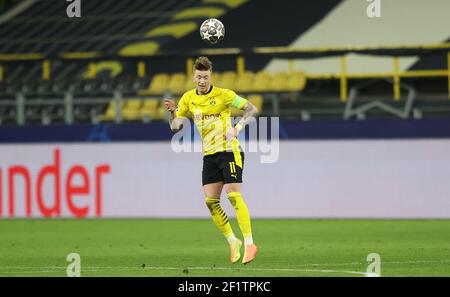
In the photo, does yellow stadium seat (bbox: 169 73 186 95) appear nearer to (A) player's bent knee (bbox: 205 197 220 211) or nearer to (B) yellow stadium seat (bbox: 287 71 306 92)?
(B) yellow stadium seat (bbox: 287 71 306 92)

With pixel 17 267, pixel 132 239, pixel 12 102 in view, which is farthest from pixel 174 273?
pixel 12 102

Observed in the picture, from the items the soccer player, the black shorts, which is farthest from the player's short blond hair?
the black shorts

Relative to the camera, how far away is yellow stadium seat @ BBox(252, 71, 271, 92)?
22.1 meters

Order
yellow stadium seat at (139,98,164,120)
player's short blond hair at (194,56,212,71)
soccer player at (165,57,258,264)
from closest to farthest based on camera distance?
player's short blond hair at (194,56,212,71), soccer player at (165,57,258,264), yellow stadium seat at (139,98,164,120)

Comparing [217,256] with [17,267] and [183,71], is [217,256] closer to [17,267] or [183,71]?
[17,267]

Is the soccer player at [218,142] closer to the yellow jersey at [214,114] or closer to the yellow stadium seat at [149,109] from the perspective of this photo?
the yellow jersey at [214,114]

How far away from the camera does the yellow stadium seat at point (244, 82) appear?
874 inches

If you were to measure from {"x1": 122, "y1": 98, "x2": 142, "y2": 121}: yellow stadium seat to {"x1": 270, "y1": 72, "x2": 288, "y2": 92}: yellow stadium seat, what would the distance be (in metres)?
2.72

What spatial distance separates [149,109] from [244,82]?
199 centimetres

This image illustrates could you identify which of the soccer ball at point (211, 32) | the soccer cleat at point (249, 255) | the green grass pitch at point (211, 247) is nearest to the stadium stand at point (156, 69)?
the green grass pitch at point (211, 247)

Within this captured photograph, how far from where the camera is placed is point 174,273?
10812 mm

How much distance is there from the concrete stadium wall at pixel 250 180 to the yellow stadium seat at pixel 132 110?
77.1 inches

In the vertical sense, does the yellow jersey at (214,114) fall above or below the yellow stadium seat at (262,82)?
below
